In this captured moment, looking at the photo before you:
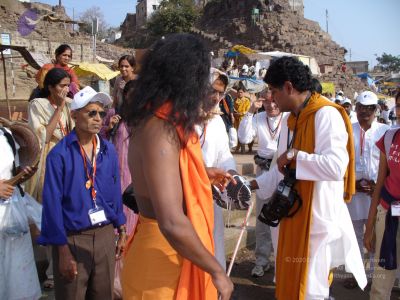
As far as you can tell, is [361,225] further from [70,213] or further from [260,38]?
[260,38]

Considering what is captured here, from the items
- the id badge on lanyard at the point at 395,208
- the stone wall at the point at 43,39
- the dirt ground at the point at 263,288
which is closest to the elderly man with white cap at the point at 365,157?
the dirt ground at the point at 263,288

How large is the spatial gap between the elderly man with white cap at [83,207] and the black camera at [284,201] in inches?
40.3

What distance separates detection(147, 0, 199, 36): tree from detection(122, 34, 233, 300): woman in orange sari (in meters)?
41.6

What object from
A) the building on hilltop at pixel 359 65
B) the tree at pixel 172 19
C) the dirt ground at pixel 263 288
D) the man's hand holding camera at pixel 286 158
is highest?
the tree at pixel 172 19

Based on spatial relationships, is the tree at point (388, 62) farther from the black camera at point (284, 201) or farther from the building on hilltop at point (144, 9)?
the black camera at point (284, 201)

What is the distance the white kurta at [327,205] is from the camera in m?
2.71

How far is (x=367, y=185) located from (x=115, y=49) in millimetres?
32782

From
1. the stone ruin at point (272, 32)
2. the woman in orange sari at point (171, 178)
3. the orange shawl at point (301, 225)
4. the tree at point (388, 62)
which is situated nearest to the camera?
the woman in orange sari at point (171, 178)

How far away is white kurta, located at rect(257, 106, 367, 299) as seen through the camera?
2.71 m

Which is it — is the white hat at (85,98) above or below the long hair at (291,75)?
below

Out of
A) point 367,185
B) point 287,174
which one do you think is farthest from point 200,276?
point 367,185

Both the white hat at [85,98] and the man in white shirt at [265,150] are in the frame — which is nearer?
the white hat at [85,98]

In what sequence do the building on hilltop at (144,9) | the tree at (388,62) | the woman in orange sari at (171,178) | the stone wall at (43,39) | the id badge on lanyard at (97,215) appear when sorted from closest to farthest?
1. the woman in orange sari at (171,178)
2. the id badge on lanyard at (97,215)
3. the stone wall at (43,39)
4. the building on hilltop at (144,9)
5. the tree at (388,62)

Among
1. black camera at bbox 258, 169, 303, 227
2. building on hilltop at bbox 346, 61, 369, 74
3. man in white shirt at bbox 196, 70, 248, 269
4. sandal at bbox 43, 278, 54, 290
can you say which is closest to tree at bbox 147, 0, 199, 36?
building on hilltop at bbox 346, 61, 369, 74
